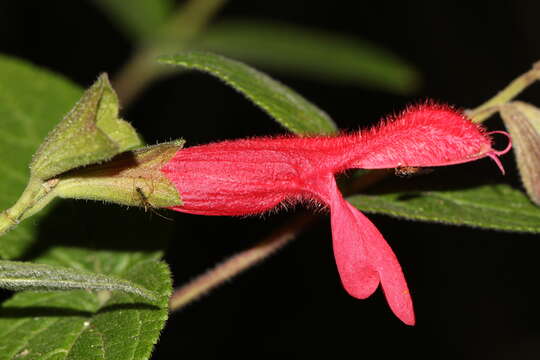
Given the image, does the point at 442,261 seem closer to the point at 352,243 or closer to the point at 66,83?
the point at 66,83

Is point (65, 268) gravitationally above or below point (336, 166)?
below

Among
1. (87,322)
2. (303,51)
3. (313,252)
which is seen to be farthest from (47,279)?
(313,252)

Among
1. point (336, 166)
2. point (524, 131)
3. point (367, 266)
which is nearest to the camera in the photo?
point (367, 266)

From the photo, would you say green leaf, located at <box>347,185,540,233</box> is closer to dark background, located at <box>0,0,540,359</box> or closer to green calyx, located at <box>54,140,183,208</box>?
green calyx, located at <box>54,140,183,208</box>

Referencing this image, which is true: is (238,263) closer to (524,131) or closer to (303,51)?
(524,131)

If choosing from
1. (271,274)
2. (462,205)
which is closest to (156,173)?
(462,205)

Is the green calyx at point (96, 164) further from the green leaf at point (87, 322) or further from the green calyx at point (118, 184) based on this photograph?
the green leaf at point (87, 322)
